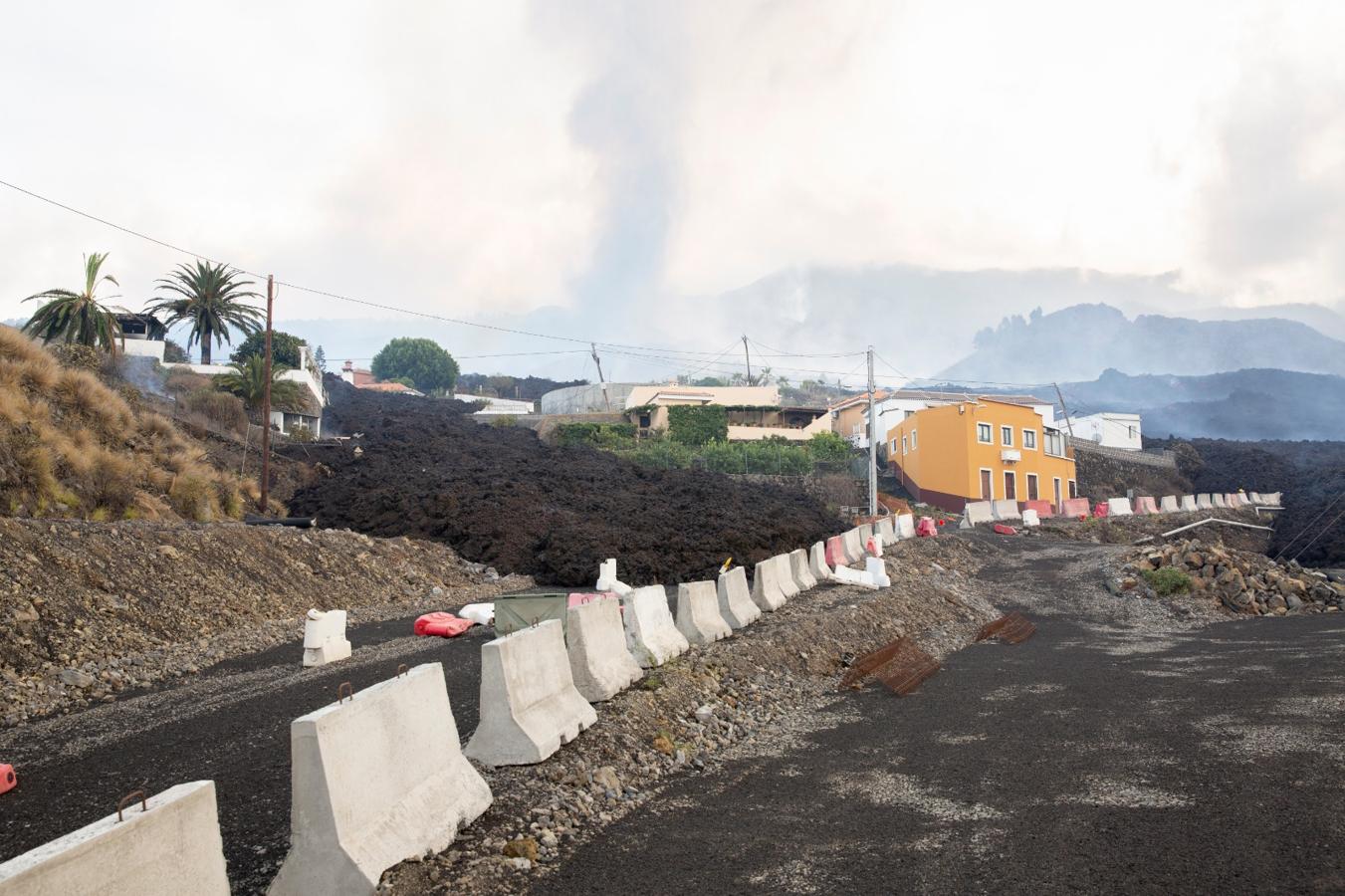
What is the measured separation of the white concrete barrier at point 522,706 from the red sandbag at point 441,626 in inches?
360

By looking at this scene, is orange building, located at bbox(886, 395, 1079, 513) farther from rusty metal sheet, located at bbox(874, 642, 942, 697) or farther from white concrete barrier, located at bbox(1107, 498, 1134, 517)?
rusty metal sheet, located at bbox(874, 642, 942, 697)

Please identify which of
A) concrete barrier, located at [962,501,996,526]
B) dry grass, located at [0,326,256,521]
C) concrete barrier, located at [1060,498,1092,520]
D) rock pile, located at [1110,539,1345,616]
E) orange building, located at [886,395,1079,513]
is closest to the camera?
dry grass, located at [0,326,256,521]

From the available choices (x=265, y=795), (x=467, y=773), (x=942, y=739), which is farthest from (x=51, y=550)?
(x=942, y=739)

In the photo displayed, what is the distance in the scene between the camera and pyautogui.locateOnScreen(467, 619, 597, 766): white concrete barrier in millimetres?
8234

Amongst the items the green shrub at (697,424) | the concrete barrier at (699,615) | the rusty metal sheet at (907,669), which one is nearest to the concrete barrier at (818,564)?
the rusty metal sheet at (907,669)

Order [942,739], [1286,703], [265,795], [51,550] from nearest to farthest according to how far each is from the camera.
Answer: [265,795], [942,739], [1286,703], [51,550]

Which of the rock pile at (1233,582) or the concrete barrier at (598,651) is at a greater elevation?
the concrete barrier at (598,651)

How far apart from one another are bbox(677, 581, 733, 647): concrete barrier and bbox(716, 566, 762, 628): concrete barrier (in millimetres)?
944

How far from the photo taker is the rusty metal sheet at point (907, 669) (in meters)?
13.5

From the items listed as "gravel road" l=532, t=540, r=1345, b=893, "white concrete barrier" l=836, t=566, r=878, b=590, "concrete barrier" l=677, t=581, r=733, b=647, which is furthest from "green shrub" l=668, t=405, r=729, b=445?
"gravel road" l=532, t=540, r=1345, b=893

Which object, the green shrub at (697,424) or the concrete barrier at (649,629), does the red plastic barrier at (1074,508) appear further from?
the concrete barrier at (649,629)

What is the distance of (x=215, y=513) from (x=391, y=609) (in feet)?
36.9

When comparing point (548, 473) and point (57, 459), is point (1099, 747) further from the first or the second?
point (548, 473)

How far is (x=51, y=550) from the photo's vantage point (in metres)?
17.0
